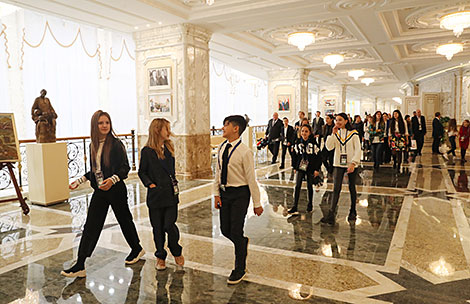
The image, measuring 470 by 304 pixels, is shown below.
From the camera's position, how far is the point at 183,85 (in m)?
8.98

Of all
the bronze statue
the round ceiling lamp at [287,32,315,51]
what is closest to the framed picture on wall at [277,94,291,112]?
the round ceiling lamp at [287,32,315,51]

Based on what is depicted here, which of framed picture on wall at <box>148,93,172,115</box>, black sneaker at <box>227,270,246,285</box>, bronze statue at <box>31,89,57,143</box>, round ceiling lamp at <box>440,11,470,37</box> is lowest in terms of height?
black sneaker at <box>227,270,246,285</box>

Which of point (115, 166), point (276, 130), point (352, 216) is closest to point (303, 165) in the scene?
point (352, 216)

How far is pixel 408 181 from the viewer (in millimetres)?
8320

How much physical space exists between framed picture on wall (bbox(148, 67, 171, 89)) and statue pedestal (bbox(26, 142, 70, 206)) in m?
3.36

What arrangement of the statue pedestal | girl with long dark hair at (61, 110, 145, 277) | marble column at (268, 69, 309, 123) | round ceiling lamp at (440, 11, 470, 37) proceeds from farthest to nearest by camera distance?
marble column at (268, 69, 309, 123) → round ceiling lamp at (440, 11, 470, 37) → the statue pedestal → girl with long dark hair at (61, 110, 145, 277)

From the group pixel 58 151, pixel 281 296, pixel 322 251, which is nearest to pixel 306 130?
pixel 322 251

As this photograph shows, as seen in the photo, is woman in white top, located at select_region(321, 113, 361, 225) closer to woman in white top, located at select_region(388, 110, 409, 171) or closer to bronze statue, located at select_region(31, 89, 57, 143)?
bronze statue, located at select_region(31, 89, 57, 143)

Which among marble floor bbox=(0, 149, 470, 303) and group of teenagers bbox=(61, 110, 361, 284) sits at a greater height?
group of teenagers bbox=(61, 110, 361, 284)

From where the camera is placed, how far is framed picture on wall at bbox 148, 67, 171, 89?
920cm

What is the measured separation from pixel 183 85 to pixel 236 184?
6200 mm

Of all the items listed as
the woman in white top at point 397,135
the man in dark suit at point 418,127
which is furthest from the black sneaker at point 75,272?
the man in dark suit at point 418,127

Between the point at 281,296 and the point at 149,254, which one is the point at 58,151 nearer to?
the point at 149,254

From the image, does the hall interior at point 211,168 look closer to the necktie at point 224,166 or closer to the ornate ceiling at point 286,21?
the ornate ceiling at point 286,21
